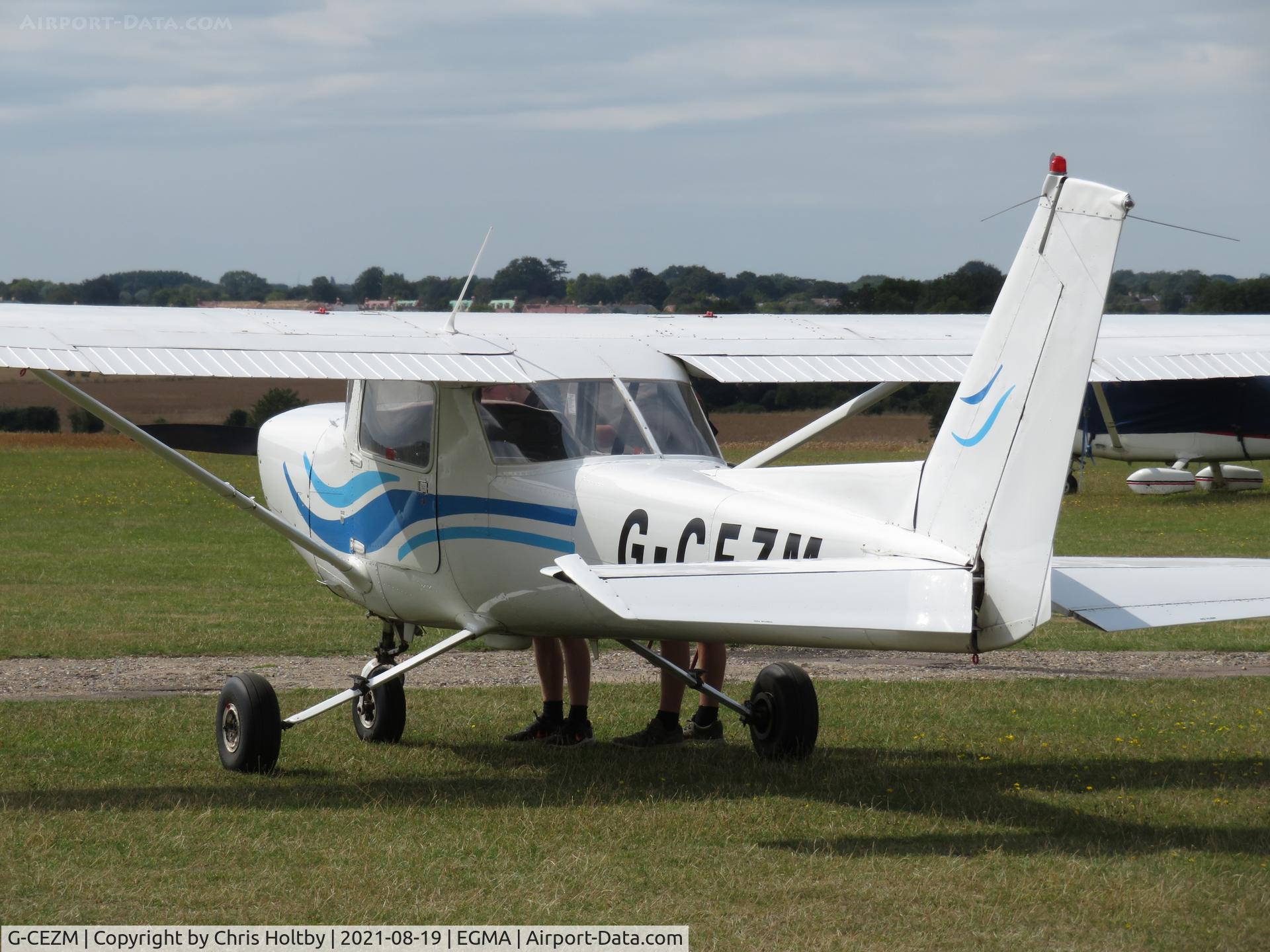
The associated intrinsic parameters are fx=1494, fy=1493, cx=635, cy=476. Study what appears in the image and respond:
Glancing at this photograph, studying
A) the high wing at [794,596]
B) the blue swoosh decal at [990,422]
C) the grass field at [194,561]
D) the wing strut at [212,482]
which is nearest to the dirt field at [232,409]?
the grass field at [194,561]

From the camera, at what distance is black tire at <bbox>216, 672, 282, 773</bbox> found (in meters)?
7.22

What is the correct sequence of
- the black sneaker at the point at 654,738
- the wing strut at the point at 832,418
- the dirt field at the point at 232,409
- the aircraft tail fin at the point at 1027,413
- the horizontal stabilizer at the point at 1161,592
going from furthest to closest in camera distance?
1. the dirt field at the point at 232,409
2. the black sneaker at the point at 654,738
3. the wing strut at the point at 832,418
4. the horizontal stabilizer at the point at 1161,592
5. the aircraft tail fin at the point at 1027,413

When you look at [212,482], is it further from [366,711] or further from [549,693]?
[549,693]

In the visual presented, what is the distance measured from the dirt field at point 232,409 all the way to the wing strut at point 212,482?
32.2 metres

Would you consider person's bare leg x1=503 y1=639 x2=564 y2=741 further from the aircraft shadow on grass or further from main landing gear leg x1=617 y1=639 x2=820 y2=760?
main landing gear leg x1=617 y1=639 x2=820 y2=760

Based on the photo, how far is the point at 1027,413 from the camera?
5.33 m

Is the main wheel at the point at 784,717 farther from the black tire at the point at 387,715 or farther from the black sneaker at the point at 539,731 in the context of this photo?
the black tire at the point at 387,715

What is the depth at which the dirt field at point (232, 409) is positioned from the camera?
45.7m

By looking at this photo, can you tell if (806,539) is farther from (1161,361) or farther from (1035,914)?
(1161,361)

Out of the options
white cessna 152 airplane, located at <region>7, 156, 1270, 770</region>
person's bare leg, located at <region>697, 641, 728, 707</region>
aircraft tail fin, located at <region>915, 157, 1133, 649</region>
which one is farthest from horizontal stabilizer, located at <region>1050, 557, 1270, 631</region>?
person's bare leg, located at <region>697, 641, 728, 707</region>

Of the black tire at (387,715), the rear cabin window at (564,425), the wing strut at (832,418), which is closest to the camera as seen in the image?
the rear cabin window at (564,425)

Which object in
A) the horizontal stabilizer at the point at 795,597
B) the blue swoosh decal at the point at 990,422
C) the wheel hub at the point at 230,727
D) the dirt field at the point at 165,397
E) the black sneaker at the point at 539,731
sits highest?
the blue swoosh decal at the point at 990,422

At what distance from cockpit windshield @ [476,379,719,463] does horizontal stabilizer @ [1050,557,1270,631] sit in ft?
6.03

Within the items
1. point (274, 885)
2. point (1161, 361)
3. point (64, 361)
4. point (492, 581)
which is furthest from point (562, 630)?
point (1161, 361)
